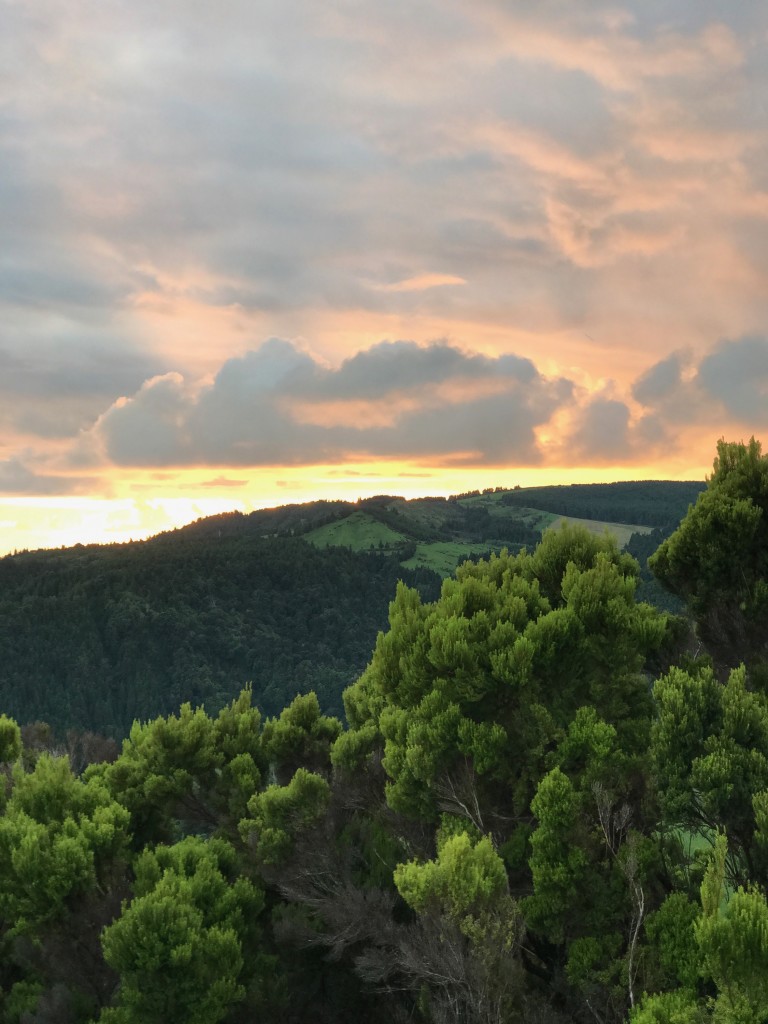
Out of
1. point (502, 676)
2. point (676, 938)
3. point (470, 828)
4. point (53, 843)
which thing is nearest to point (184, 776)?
point (53, 843)

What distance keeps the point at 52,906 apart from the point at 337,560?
176891mm

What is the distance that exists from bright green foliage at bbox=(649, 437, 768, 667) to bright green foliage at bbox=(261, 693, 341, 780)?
11.4 m

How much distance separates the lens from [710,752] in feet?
46.9

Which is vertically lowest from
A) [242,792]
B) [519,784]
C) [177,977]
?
[177,977]

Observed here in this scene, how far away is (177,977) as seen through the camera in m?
16.9

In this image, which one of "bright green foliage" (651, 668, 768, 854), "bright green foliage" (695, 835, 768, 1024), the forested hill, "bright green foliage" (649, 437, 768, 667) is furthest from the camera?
the forested hill

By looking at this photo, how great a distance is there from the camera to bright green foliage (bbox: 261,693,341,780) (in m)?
25.0

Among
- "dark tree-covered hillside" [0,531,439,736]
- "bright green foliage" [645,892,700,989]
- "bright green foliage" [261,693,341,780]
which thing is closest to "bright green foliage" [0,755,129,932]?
"bright green foliage" [261,693,341,780]

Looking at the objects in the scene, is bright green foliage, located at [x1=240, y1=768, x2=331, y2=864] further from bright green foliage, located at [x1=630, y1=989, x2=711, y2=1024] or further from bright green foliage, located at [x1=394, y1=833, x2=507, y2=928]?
bright green foliage, located at [x1=630, y1=989, x2=711, y2=1024]

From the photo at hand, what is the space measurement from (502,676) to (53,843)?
459 inches

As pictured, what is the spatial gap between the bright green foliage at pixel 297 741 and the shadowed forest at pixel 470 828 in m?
0.08

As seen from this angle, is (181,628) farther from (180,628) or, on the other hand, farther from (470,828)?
(470,828)

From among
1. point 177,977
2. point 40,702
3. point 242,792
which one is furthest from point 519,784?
point 40,702

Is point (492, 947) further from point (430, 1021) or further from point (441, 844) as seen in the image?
point (430, 1021)
